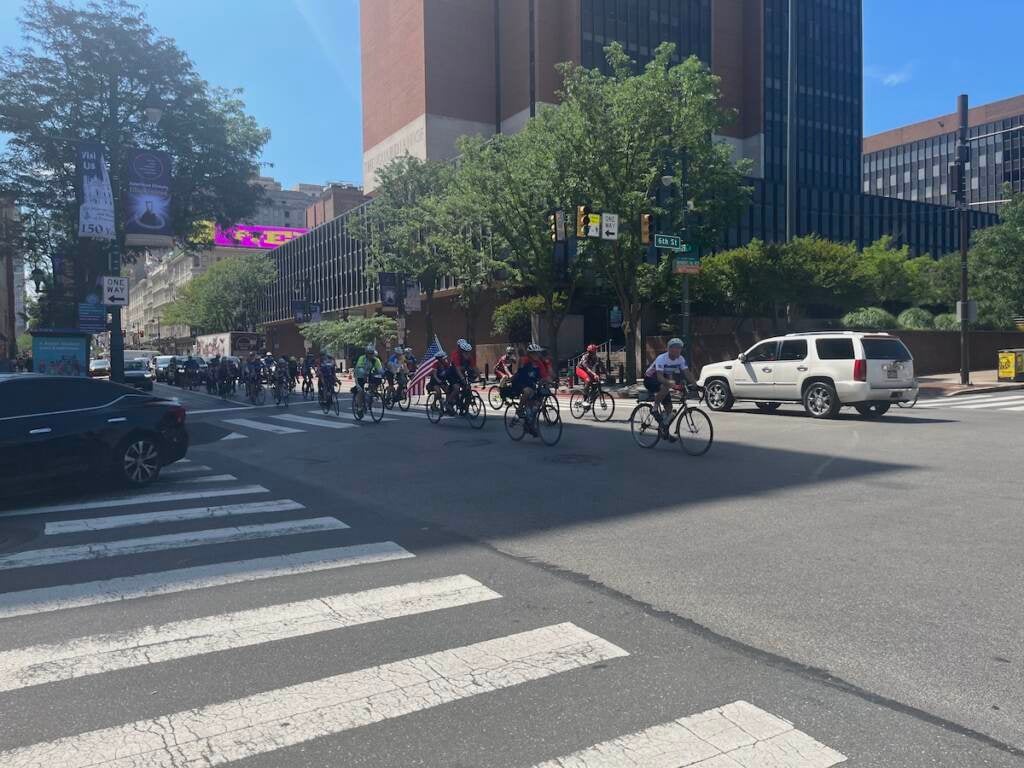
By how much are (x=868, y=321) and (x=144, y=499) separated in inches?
1274

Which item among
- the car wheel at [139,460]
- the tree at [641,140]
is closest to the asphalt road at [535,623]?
the car wheel at [139,460]

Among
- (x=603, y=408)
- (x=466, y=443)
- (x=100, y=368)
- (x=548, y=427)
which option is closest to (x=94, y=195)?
(x=466, y=443)

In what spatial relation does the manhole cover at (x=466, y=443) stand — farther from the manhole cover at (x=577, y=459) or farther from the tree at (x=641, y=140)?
the tree at (x=641, y=140)

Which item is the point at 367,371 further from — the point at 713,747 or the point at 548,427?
A: the point at 713,747

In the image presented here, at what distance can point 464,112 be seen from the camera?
68.4 meters

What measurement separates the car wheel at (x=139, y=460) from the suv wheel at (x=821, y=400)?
13.6 m

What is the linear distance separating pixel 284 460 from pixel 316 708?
30.8 feet

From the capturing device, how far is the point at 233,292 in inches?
3071

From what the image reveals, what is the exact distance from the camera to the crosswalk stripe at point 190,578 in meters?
5.53

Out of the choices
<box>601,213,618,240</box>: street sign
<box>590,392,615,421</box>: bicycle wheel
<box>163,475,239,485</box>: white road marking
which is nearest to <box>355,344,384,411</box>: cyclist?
<box>590,392,615,421</box>: bicycle wheel

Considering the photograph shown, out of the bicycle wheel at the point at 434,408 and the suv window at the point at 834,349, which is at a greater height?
the suv window at the point at 834,349

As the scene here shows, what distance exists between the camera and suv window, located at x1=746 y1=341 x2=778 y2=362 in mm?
18859

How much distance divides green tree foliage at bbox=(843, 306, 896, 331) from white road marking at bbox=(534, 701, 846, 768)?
113 ft

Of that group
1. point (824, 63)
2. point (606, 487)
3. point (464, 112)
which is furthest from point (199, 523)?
point (824, 63)
